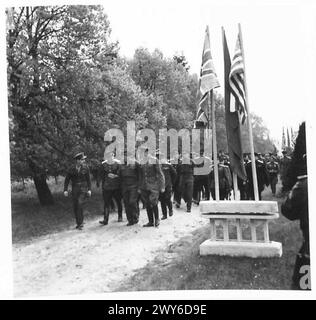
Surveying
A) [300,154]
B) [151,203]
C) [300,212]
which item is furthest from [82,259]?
[300,154]

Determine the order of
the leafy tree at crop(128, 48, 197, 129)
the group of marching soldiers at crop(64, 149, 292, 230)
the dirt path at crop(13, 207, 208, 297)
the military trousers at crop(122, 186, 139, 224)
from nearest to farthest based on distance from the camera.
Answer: the dirt path at crop(13, 207, 208, 297) < the leafy tree at crop(128, 48, 197, 129) < the group of marching soldiers at crop(64, 149, 292, 230) < the military trousers at crop(122, 186, 139, 224)

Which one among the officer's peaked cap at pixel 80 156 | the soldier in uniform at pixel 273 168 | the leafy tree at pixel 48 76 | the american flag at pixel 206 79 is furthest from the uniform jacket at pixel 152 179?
the soldier in uniform at pixel 273 168

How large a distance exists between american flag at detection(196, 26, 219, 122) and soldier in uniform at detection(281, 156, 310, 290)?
1765mm

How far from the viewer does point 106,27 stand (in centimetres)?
789

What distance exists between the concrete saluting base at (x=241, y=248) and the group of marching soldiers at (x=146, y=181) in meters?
2.30

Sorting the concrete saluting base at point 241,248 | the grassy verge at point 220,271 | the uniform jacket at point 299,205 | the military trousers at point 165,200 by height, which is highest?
the uniform jacket at point 299,205

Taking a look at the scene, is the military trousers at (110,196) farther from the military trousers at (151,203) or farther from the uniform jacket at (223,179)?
the uniform jacket at (223,179)

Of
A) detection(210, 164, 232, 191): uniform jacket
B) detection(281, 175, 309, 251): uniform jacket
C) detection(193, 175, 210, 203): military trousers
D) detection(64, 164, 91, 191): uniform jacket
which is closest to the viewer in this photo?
detection(281, 175, 309, 251): uniform jacket

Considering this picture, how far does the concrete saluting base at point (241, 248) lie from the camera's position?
22.0 feet

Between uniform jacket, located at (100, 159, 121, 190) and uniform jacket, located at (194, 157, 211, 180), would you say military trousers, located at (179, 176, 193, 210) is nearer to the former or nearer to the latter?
uniform jacket, located at (194, 157, 211, 180)

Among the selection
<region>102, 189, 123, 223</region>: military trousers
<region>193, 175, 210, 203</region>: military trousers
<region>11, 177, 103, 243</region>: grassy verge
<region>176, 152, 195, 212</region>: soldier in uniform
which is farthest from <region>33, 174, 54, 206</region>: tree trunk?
<region>193, 175, 210, 203</region>: military trousers

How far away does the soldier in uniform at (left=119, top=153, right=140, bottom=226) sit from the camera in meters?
9.76

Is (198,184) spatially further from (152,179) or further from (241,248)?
(241,248)
